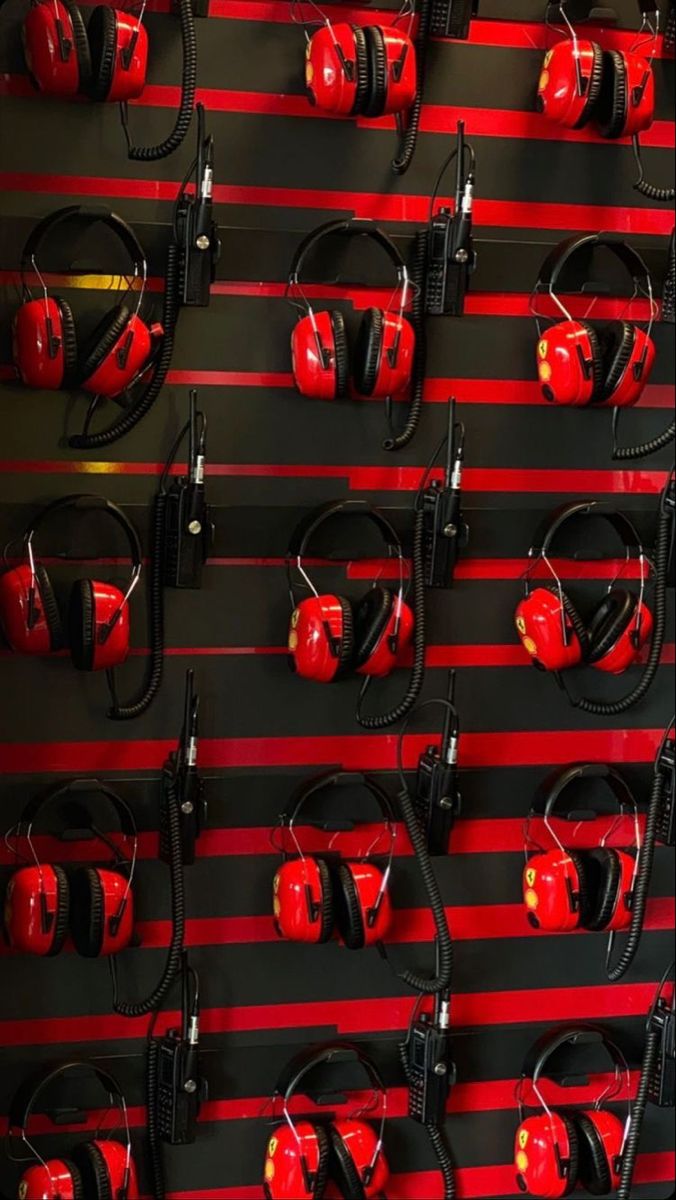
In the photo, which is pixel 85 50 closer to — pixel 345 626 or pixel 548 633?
pixel 345 626

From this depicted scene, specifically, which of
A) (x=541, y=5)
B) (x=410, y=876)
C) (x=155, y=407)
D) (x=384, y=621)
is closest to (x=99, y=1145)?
(x=410, y=876)

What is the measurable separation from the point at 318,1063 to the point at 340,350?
5.68 ft

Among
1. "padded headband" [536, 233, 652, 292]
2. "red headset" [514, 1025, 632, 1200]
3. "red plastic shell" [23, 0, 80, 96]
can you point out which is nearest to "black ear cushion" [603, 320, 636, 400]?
"padded headband" [536, 233, 652, 292]

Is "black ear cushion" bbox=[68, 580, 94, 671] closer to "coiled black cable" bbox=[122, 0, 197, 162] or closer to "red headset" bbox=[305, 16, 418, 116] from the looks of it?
"coiled black cable" bbox=[122, 0, 197, 162]

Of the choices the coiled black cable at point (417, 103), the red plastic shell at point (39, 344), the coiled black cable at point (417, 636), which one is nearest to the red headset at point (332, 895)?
the coiled black cable at point (417, 636)

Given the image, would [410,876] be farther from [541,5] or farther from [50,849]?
[541,5]

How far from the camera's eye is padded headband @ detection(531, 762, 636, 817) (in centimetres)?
402

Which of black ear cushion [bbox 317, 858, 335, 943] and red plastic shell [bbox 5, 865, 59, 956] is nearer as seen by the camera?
red plastic shell [bbox 5, 865, 59, 956]

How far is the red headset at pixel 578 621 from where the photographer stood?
12.7ft

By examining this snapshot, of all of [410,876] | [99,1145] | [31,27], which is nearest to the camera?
[31,27]

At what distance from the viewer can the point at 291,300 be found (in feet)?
12.7

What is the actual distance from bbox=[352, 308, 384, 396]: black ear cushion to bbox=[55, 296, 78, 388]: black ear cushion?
0.66m

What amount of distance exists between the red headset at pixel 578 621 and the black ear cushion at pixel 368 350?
0.58 meters

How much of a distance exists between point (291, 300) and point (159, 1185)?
2160 mm
